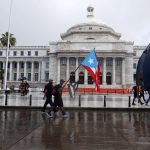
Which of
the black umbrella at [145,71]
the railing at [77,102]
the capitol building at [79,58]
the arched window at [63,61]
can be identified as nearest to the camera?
the black umbrella at [145,71]

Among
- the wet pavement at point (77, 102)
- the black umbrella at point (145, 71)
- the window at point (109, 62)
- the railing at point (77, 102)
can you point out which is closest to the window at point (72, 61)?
the window at point (109, 62)

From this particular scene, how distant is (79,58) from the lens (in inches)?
3191

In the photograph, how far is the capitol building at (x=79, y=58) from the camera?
80625 millimetres

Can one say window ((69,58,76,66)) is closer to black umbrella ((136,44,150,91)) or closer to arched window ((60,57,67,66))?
arched window ((60,57,67,66))

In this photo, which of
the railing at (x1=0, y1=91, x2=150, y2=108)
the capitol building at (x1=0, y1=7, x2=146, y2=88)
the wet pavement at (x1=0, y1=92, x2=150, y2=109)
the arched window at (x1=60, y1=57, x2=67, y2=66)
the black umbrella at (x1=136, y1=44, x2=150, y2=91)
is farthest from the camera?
the arched window at (x1=60, y1=57, x2=67, y2=66)

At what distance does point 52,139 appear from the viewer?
7.36 metres

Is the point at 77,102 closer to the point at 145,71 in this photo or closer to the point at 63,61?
the point at 145,71

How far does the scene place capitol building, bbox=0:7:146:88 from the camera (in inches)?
3174

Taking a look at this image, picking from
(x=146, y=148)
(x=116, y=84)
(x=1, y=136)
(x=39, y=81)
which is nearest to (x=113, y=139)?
(x=146, y=148)

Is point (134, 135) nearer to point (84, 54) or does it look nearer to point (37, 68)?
point (84, 54)

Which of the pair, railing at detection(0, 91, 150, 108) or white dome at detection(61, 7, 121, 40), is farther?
white dome at detection(61, 7, 121, 40)

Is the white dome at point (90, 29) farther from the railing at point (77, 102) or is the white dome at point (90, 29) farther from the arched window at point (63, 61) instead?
the railing at point (77, 102)

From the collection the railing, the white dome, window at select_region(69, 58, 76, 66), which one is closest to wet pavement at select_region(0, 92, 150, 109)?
the railing

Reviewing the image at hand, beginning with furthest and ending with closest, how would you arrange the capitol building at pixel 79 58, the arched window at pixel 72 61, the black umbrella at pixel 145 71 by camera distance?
the arched window at pixel 72 61 < the capitol building at pixel 79 58 < the black umbrella at pixel 145 71
